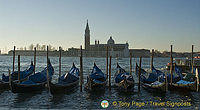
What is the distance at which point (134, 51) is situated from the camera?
136375mm

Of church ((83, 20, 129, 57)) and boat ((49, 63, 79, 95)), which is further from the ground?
church ((83, 20, 129, 57))

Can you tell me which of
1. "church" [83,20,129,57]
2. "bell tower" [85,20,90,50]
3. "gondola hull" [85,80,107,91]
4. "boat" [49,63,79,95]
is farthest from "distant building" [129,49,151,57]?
"gondola hull" [85,80,107,91]

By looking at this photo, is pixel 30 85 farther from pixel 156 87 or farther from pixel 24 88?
pixel 156 87

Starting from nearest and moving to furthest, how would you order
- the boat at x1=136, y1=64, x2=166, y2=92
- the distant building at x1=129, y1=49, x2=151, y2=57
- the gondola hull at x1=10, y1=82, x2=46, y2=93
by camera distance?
the gondola hull at x1=10, y1=82, x2=46, y2=93, the boat at x1=136, y1=64, x2=166, y2=92, the distant building at x1=129, y1=49, x2=151, y2=57

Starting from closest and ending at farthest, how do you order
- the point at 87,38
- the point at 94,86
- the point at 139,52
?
the point at 94,86, the point at 87,38, the point at 139,52

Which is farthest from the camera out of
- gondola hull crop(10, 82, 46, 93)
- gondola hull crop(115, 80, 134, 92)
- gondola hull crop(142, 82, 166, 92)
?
gondola hull crop(115, 80, 134, 92)

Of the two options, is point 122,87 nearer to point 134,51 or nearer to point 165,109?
point 165,109

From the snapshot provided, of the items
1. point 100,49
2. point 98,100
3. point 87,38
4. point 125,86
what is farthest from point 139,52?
point 98,100

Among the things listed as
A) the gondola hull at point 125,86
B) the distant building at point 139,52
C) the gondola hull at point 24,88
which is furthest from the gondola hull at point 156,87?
the distant building at point 139,52

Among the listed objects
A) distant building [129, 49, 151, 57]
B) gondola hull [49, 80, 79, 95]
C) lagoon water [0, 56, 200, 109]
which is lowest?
lagoon water [0, 56, 200, 109]

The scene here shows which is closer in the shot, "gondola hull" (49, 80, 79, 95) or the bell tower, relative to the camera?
"gondola hull" (49, 80, 79, 95)

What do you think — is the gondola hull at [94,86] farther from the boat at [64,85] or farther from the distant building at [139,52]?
the distant building at [139,52]

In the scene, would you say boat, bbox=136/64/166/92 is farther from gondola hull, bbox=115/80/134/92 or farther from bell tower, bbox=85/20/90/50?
bell tower, bbox=85/20/90/50

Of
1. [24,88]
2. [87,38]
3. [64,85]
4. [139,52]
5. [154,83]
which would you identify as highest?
[87,38]
